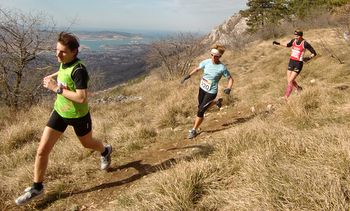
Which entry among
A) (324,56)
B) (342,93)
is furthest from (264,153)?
(324,56)

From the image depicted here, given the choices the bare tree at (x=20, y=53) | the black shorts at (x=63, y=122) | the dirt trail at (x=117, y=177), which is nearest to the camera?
the black shorts at (x=63, y=122)

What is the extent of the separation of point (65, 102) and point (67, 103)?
0.03 meters

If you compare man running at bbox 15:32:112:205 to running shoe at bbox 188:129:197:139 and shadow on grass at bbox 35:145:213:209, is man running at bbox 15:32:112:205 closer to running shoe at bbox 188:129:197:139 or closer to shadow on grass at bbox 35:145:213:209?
shadow on grass at bbox 35:145:213:209

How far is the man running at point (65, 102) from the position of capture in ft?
13.0

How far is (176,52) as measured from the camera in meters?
25.1

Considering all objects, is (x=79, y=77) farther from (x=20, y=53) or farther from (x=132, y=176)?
(x=20, y=53)

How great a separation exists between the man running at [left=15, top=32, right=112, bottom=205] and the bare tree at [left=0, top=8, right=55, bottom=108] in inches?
353

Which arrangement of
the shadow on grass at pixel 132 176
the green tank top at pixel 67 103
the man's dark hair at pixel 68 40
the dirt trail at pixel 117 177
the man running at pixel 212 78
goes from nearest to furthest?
the man's dark hair at pixel 68 40 < the green tank top at pixel 67 103 < the dirt trail at pixel 117 177 < the shadow on grass at pixel 132 176 < the man running at pixel 212 78

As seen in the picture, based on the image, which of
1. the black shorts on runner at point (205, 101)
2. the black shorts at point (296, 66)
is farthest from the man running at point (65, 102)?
the black shorts at point (296, 66)

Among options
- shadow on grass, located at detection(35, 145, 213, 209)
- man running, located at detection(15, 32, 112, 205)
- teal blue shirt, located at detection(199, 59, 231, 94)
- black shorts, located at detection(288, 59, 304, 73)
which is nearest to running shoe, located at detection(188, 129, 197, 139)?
teal blue shirt, located at detection(199, 59, 231, 94)

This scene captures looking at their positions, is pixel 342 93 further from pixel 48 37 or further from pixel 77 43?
pixel 48 37

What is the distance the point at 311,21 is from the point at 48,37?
26.5m

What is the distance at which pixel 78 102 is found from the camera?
13.0 ft

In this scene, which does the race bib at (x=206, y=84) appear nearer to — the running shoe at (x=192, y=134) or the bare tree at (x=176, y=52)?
the running shoe at (x=192, y=134)
